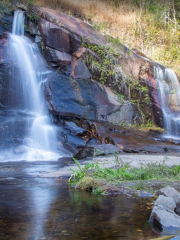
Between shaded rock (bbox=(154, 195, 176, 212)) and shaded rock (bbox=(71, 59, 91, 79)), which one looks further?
shaded rock (bbox=(71, 59, 91, 79))

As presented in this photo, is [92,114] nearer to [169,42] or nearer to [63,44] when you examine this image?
[63,44]

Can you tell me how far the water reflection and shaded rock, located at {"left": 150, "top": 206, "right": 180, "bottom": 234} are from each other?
11cm

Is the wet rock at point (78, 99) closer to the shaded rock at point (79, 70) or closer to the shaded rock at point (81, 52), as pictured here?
the shaded rock at point (79, 70)

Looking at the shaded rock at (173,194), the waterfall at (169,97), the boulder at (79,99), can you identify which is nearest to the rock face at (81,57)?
the waterfall at (169,97)

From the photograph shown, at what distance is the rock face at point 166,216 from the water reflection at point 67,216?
0.12 m

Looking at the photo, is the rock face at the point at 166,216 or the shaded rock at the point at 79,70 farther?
the shaded rock at the point at 79,70

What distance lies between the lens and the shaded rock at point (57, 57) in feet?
54.4

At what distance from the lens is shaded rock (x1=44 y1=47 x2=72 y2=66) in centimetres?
1659

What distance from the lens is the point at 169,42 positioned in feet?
77.4

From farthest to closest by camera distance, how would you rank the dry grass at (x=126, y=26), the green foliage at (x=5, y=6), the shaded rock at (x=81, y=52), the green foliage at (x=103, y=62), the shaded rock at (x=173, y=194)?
the dry grass at (x=126, y=26) → the green foliage at (x=5, y=6) → the green foliage at (x=103, y=62) → the shaded rock at (x=81, y=52) → the shaded rock at (x=173, y=194)

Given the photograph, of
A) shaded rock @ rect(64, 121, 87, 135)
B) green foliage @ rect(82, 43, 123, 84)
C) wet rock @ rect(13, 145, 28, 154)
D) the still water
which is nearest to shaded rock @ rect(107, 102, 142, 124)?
green foliage @ rect(82, 43, 123, 84)

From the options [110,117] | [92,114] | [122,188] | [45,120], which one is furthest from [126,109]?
[122,188]

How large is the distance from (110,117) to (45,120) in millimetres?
3754

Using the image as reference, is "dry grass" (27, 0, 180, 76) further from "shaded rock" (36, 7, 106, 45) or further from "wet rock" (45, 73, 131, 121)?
"wet rock" (45, 73, 131, 121)
